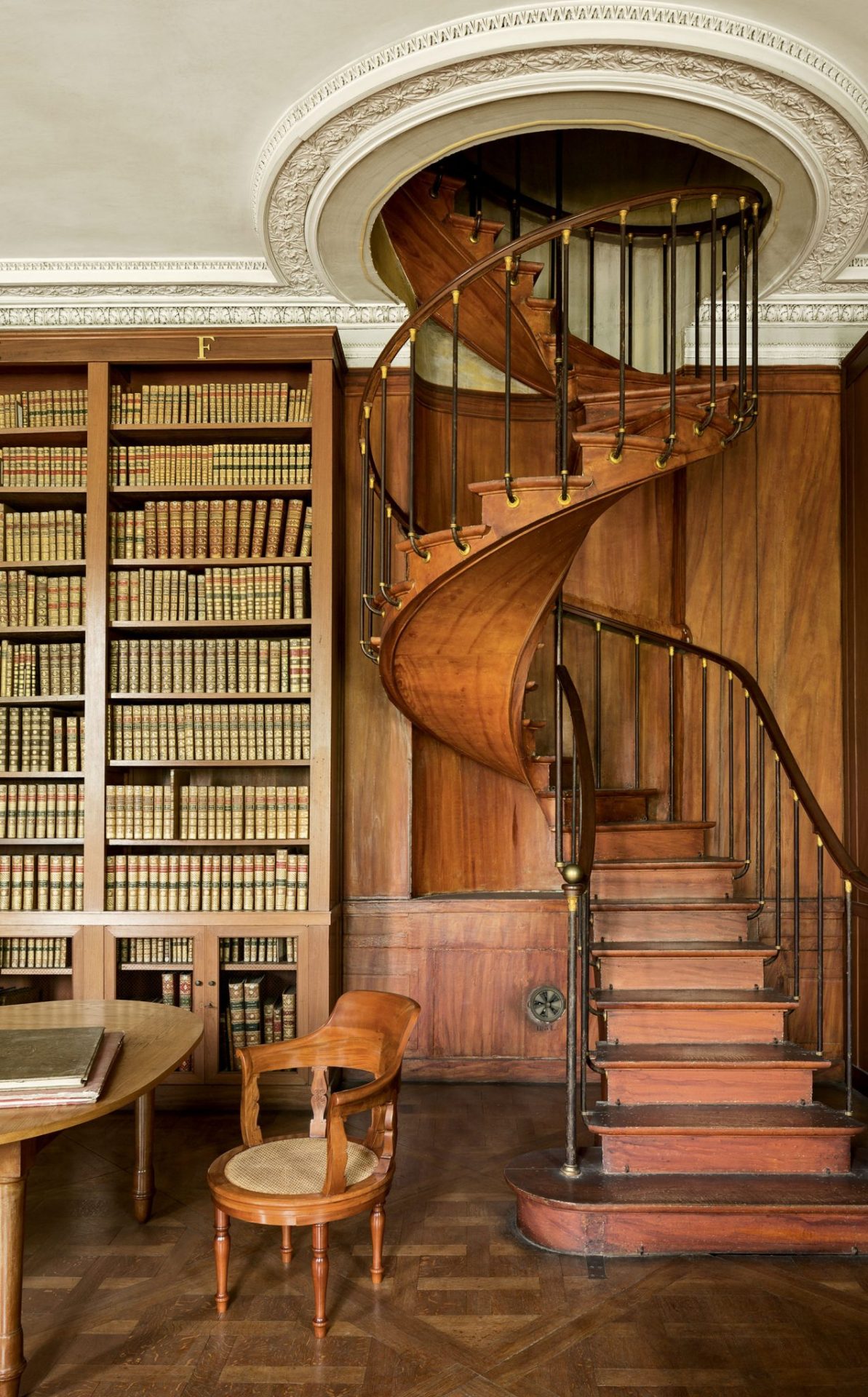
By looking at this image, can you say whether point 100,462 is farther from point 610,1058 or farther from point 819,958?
point 819,958

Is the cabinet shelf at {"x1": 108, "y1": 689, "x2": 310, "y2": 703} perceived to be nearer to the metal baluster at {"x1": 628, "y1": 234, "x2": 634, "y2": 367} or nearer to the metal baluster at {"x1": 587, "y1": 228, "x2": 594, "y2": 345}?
the metal baluster at {"x1": 628, "y1": 234, "x2": 634, "y2": 367}

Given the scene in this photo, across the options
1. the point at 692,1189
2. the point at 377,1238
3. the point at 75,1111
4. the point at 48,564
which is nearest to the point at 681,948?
the point at 692,1189

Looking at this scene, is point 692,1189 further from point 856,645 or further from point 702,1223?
point 856,645

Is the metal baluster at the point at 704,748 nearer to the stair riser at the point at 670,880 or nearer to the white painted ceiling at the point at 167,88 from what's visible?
the stair riser at the point at 670,880

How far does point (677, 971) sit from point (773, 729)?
998 mm

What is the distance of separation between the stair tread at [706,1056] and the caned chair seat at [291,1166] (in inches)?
36.8

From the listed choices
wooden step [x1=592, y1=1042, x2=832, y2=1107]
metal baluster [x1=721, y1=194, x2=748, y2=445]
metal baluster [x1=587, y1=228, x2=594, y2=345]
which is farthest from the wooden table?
metal baluster [x1=587, y1=228, x2=594, y2=345]

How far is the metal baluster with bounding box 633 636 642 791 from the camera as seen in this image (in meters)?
4.64

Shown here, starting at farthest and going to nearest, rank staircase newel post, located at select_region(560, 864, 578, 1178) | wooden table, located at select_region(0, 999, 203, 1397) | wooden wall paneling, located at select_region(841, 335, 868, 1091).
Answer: wooden wall paneling, located at select_region(841, 335, 868, 1091) < staircase newel post, located at select_region(560, 864, 578, 1178) < wooden table, located at select_region(0, 999, 203, 1397)

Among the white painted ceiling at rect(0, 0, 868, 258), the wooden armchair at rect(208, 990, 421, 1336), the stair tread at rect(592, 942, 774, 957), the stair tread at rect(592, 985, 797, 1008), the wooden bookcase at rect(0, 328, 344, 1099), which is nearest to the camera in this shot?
the wooden armchair at rect(208, 990, 421, 1336)

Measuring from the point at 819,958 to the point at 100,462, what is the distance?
3.40 metres

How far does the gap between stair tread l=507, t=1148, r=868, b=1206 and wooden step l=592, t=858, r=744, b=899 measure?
112cm

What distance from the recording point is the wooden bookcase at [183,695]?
4.27 meters

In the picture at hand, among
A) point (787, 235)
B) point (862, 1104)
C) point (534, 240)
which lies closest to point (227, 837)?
point (534, 240)
